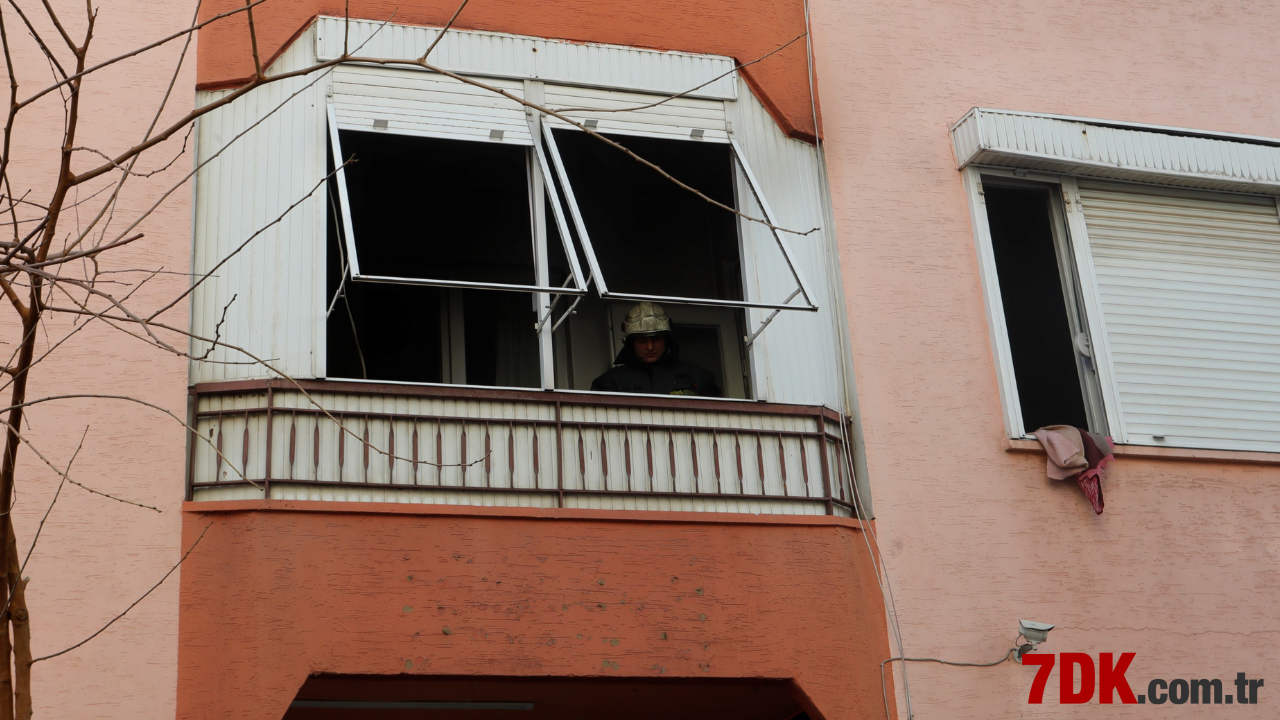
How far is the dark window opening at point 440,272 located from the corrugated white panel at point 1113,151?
9.89ft

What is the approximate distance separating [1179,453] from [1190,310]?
1.08 m

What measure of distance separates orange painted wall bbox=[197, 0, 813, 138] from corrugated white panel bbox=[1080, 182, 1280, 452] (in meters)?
2.12

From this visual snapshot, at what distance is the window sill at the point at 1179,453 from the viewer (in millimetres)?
Result: 8008

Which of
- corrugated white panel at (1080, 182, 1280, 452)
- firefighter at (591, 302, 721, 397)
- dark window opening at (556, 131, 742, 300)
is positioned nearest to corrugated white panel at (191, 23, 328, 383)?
firefighter at (591, 302, 721, 397)

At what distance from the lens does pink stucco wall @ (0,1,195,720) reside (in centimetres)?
630

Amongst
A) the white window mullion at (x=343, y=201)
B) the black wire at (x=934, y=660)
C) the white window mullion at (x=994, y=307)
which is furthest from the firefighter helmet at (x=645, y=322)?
the black wire at (x=934, y=660)

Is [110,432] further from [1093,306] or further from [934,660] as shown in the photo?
[1093,306]

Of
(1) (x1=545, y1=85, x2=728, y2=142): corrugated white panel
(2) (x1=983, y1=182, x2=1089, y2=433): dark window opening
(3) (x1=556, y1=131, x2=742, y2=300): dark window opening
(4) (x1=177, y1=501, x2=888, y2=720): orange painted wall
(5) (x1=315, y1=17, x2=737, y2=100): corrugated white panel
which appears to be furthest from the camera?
(3) (x1=556, y1=131, x2=742, y2=300): dark window opening

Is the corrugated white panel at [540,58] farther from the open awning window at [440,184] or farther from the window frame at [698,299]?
the window frame at [698,299]

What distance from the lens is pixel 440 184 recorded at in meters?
9.72

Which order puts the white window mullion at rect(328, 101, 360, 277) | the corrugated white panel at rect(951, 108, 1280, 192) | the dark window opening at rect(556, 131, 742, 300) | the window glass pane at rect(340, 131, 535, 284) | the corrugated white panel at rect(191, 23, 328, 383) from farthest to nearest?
the window glass pane at rect(340, 131, 535, 284) → the dark window opening at rect(556, 131, 742, 300) → the corrugated white panel at rect(951, 108, 1280, 192) → the corrugated white panel at rect(191, 23, 328, 383) → the white window mullion at rect(328, 101, 360, 277)

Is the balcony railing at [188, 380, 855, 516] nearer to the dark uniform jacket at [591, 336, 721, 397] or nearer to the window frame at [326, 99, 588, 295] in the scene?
the window frame at [326, 99, 588, 295]

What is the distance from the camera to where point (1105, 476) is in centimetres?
807

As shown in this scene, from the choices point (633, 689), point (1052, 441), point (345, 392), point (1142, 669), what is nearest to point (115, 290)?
point (345, 392)
